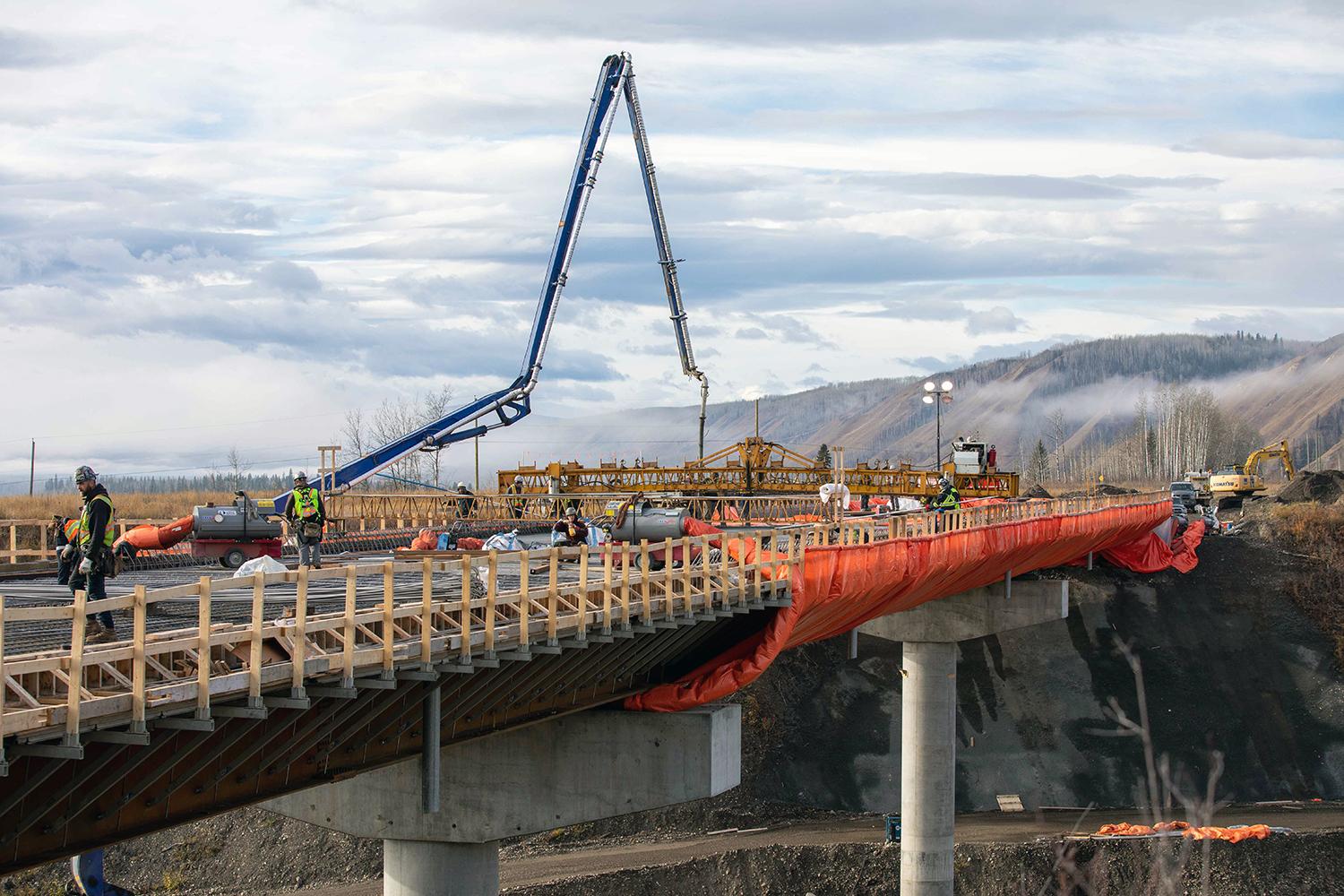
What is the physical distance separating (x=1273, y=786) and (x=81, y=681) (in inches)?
2023

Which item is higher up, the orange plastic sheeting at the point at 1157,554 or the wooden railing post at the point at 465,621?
the wooden railing post at the point at 465,621

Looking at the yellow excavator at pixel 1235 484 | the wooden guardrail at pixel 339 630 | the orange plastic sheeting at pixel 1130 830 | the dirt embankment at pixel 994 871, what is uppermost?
the yellow excavator at pixel 1235 484

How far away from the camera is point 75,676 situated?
35.9 ft

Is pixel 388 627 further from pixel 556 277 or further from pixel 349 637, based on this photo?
pixel 556 277

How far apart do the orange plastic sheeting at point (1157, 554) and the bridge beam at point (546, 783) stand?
134ft

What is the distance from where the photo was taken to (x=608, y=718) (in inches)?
908

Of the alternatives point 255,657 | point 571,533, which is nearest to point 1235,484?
point 571,533

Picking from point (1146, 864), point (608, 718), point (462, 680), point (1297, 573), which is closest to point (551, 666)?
point (462, 680)

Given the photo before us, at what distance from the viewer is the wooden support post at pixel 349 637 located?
45.3 feet

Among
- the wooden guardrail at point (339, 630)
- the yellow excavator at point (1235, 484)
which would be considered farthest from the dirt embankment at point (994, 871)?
the yellow excavator at point (1235, 484)

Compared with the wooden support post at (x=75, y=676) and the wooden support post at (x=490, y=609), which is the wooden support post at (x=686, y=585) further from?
the wooden support post at (x=75, y=676)

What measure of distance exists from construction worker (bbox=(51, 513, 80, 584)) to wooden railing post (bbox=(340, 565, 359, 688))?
4.78 metres

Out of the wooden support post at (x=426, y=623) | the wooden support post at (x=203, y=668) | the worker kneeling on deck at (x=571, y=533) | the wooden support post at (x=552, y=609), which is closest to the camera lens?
the wooden support post at (x=203, y=668)

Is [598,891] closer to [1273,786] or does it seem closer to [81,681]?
[1273,786]
